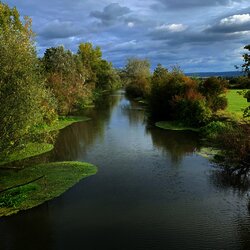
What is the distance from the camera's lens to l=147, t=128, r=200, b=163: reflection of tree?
3423 cm

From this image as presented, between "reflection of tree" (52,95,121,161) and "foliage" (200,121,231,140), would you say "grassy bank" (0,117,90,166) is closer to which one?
"reflection of tree" (52,95,121,161)

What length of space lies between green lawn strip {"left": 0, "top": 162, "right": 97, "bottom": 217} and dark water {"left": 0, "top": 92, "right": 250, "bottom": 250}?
0.81m

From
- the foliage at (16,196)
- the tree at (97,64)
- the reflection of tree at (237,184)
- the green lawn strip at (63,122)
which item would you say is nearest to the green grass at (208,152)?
the reflection of tree at (237,184)

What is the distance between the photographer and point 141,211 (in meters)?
20.5

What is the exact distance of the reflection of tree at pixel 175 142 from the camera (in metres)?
34.2

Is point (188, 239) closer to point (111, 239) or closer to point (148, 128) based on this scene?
point (111, 239)

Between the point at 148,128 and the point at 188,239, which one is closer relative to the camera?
the point at 188,239

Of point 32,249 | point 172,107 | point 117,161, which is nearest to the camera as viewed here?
point 32,249

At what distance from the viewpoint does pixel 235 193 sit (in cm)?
2302

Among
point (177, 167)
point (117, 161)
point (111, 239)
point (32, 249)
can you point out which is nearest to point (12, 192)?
point (32, 249)

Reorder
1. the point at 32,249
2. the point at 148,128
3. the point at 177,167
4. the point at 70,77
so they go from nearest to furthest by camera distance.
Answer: the point at 32,249 → the point at 177,167 → the point at 148,128 → the point at 70,77

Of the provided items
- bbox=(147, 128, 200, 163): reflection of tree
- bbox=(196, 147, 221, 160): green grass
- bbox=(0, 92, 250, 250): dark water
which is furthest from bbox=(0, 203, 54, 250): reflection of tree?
bbox=(196, 147, 221, 160): green grass

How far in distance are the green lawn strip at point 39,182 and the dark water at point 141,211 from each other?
0.81 meters

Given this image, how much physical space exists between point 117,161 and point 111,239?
547 inches
